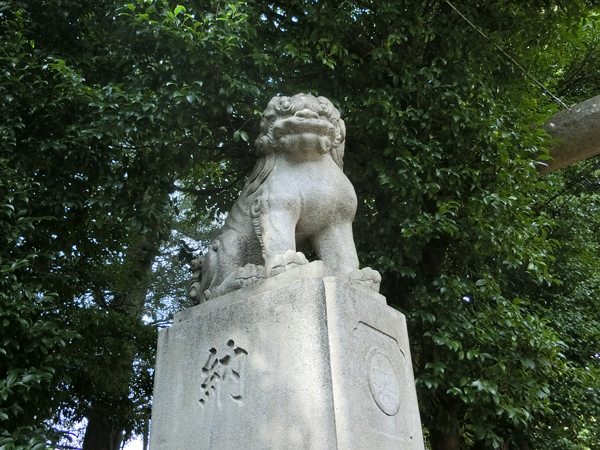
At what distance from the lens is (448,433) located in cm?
646

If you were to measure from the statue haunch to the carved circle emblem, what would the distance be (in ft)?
1.50

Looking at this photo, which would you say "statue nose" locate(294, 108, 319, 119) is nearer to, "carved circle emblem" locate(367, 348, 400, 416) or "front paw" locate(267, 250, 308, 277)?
"front paw" locate(267, 250, 308, 277)

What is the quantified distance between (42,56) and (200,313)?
3377 millimetres

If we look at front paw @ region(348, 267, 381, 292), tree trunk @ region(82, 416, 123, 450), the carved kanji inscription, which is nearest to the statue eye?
front paw @ region(348, 267, 381, 292)

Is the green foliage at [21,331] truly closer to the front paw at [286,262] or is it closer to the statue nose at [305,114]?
the front paw at [286,262]

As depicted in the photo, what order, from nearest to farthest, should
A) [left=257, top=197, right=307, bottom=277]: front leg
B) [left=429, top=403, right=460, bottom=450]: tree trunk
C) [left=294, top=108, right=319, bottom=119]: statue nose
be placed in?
[left=257, top=197, right=307, bottom=277]: front leg
[left=294, top=108, right=319, bottom=119]: statue nose
[left=429, top=403, right=460, bottom=450]: tree trunk

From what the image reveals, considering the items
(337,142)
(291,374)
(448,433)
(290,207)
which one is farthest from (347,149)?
(291,374)

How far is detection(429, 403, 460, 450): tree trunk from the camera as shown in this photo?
6.39 meters

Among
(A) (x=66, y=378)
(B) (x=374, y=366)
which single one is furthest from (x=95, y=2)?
(B) (x=374, y=366)

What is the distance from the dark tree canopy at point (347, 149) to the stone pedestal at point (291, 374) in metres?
1.47

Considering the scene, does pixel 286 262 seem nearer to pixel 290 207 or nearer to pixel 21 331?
pixel 290 207

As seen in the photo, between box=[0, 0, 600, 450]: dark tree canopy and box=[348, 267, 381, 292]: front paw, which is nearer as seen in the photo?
box=[348, 267, 381, 292]: front paw

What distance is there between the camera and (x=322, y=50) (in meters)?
6.04

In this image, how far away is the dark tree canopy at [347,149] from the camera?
5297 millimetres
